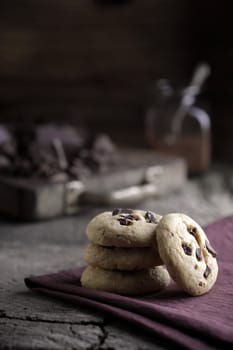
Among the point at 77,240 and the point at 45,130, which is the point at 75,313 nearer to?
the point at 77,240

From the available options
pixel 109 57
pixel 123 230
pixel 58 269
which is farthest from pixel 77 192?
pixel 109 57

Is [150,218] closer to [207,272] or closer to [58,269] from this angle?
[207,272]

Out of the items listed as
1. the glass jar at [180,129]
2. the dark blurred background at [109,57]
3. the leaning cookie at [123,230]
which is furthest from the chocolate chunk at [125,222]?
the dark blurred background at [109,57]

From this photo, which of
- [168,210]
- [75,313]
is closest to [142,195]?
[168,210]

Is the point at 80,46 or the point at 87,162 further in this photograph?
the point at 80,46

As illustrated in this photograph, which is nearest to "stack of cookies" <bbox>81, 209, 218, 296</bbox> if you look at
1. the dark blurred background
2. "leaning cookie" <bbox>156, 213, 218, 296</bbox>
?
"leaning cookie" <bbox>156, 213, 218, 296</bbox>

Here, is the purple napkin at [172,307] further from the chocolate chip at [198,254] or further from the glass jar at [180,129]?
the glass jar at [180,129]

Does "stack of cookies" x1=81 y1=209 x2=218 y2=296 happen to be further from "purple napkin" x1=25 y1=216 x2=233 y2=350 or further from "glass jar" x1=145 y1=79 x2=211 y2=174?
"glass jar" x1=145 y1=79 x2=211 y2=174
